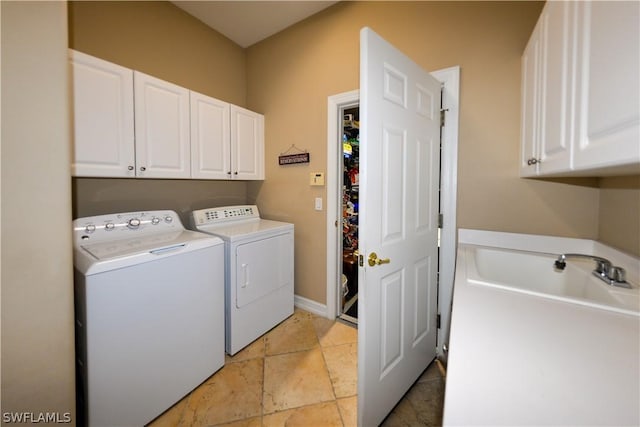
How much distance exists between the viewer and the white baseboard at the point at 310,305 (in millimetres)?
2444

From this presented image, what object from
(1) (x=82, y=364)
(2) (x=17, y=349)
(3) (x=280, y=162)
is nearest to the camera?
(2) (x=17, y=349)

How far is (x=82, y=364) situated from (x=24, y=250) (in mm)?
686

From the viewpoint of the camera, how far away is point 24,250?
87 centimetres

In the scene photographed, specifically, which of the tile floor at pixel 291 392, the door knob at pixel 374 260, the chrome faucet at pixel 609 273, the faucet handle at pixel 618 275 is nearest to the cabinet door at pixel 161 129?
the tile floor at pixel 291 392

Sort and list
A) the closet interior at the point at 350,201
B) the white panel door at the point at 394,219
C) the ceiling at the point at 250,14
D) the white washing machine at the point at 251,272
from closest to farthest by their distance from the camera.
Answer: the white panel door at the point at 394,219 < the white washing machine at the point at 251,272 < the ceiling at the point at 250,14 < the closet interior at the point at 350,201

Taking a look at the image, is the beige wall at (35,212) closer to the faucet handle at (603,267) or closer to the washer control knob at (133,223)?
the washer control knob at (133,223)

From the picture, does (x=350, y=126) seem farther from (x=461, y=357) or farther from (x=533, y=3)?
(x=461, y=357)

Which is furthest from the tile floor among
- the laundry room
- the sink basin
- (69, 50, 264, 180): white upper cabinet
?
(69, 50, 264, 180): white upper cabinet

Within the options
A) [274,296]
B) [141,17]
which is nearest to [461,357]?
[274,296]

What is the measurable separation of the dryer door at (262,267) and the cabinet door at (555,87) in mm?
1846

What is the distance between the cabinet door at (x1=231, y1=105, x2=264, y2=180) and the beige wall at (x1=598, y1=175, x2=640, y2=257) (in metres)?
2.59

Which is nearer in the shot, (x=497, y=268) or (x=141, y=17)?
(x=497, y=268)

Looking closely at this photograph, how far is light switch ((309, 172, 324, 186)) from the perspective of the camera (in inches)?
92.0

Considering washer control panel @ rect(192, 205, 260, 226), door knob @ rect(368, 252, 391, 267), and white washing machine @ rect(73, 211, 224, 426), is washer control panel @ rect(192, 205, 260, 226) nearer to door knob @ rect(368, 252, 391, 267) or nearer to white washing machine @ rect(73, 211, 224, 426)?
white washing machine @ rect(73, 211, 224, 426)
